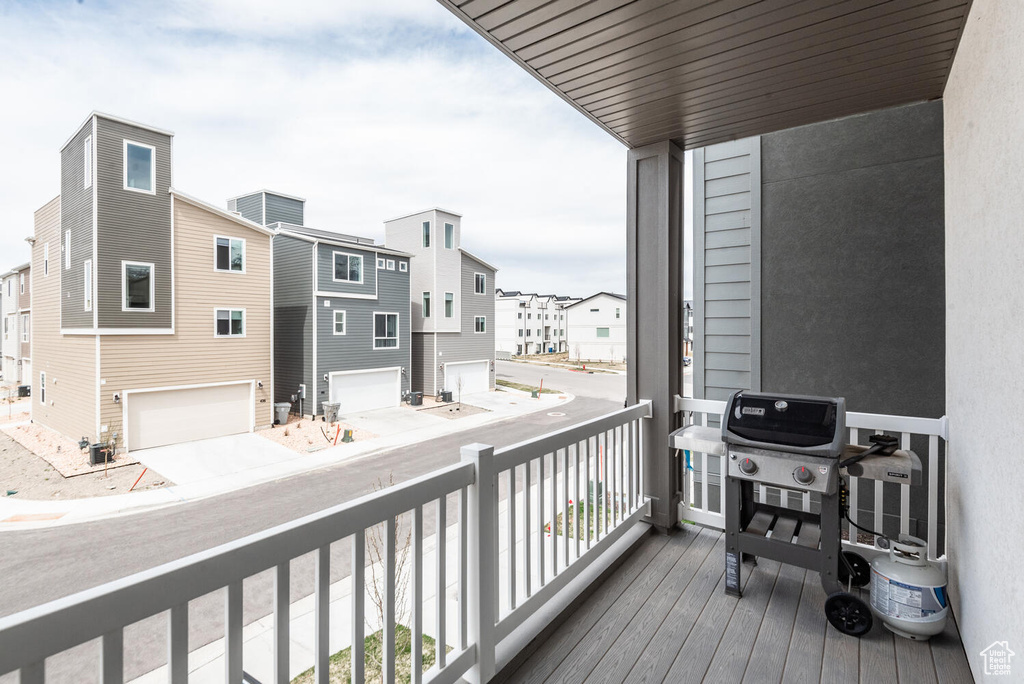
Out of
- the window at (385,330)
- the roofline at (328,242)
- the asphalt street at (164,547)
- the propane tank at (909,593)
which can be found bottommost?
the asphalt street at (164,547)

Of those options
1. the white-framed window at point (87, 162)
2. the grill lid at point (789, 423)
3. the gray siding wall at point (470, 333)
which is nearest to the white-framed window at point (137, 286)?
the white-framed window at point (87, 162)

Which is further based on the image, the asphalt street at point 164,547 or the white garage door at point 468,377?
the white garage door at point 468,377

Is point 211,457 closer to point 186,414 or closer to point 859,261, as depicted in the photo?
point 186,414

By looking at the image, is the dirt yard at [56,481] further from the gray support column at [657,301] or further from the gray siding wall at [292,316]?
the gray support column at [657,301]

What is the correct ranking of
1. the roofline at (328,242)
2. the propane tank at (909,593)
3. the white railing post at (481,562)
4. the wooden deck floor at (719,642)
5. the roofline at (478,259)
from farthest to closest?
the roofline at (478,259) < the roofline at (328,242) < the propane tank at (909,593) < the wooden deck floor at (719,642) < the white railing post at (481,562)

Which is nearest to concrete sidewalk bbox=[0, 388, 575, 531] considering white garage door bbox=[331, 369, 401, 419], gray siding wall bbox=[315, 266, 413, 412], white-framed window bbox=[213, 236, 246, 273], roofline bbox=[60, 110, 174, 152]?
white garage door bbox=[331, 369, 401, 419]

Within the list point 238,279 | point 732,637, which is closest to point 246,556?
point 732,637

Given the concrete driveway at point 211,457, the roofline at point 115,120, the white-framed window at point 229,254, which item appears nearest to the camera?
the concrete driveway at point 211,457

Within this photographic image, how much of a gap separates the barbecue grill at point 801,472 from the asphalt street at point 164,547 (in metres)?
3.78

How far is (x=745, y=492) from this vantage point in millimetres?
2400

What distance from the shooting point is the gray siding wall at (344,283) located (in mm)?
12742

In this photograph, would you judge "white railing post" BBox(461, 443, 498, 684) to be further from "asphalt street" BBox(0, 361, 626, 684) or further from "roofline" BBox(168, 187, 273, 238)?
→ "roofline" BBox(168, 187, 273, 238)
